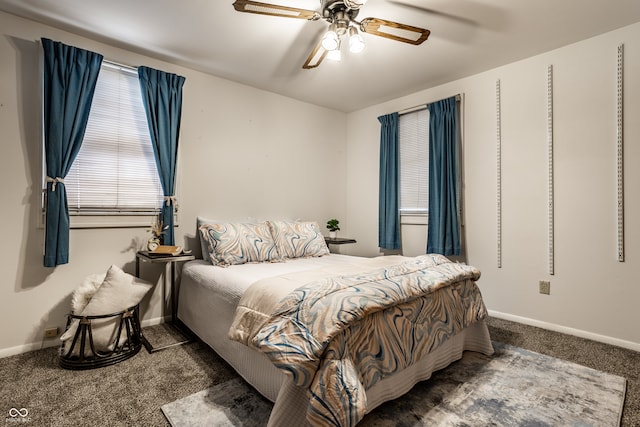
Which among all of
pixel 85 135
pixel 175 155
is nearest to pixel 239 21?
pixel 175 155

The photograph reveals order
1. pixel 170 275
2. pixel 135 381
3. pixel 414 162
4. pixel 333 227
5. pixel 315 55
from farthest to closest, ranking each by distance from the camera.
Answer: pixel 333 227, pixel 414 162, pixel 170 275, pixel 315 55, pixel 135 381

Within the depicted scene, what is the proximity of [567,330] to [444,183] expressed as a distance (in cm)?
174

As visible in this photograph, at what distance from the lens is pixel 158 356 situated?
2.33 meters

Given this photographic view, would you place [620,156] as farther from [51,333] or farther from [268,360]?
[51,333]

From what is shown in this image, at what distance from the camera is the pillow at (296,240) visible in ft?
10.4

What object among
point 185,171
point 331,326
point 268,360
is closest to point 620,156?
point 331,326

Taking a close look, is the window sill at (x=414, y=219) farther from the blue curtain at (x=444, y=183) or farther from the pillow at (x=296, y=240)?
the pillow at (x=296, y=240)

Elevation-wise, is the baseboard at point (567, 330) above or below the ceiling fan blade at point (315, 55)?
below

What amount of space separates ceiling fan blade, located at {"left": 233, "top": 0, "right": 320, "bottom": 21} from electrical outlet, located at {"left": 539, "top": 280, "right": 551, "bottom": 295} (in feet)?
9.83

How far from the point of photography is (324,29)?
2510mm

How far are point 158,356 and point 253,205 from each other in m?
1.84

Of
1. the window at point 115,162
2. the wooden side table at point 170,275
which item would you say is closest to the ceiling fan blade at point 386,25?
the window at point 115,162

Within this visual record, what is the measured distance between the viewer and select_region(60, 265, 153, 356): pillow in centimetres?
221

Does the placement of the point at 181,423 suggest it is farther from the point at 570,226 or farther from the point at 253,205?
the point at 570,226
